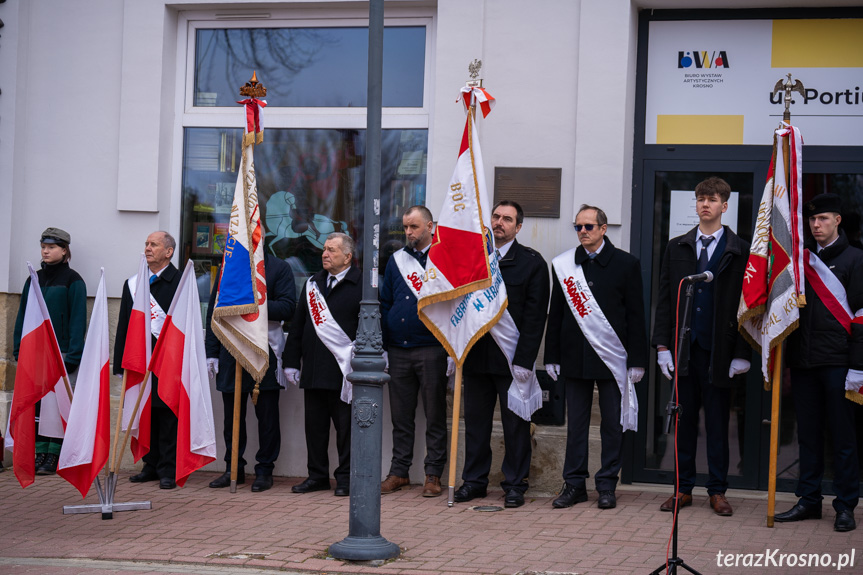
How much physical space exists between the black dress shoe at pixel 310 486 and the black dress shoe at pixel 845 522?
12.3 feet

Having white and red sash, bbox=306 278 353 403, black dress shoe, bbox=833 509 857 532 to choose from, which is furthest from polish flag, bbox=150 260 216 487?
black dress shoe, bbox=833 509 857 532

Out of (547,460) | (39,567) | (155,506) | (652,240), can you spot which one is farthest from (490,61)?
(39,567)

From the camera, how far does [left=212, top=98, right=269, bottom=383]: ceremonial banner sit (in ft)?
26.9

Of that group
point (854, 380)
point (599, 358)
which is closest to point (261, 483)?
point (599, 358)

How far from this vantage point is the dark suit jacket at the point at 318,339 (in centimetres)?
815

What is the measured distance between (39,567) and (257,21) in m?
5.35

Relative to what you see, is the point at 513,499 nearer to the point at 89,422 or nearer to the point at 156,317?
the point at 89,422

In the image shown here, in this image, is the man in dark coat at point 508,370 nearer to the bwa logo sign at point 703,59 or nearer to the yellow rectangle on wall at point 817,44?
the bwa logo sign at point 703,59

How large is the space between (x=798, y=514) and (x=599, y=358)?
1.66m

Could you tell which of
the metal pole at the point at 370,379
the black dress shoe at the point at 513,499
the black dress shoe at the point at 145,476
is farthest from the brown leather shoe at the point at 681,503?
the black dress shoe at the point at 145,476

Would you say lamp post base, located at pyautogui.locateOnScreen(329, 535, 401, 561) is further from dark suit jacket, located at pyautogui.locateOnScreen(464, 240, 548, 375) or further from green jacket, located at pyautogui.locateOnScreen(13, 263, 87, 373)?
green jacket, located at pyautogui.locateOnScreen(13, 263, 87, 373)

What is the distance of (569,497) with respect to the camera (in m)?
7.57

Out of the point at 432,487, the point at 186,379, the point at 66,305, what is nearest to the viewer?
the point at 186,379

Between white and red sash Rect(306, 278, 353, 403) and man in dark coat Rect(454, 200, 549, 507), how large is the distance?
927 millimetres
